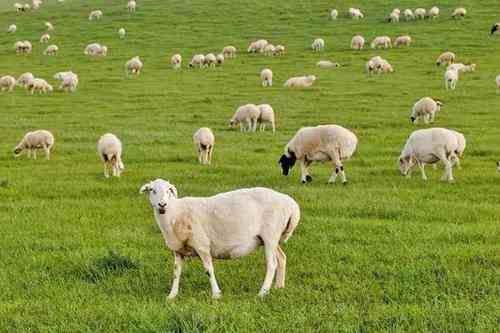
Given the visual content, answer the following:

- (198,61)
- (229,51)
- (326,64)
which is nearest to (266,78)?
(326,64)

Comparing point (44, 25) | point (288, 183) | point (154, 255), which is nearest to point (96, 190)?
point (288, 183)

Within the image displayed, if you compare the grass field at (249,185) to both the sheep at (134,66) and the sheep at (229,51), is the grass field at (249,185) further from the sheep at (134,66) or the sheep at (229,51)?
the sheep at (229,51)

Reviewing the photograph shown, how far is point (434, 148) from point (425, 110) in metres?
10.8

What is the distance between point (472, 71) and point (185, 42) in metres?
29.7

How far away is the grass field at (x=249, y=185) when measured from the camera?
7660 mm

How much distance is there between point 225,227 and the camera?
8578mm

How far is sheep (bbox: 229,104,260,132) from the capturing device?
2594 centimetres

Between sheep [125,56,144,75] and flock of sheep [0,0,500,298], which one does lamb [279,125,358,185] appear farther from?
sheep [125,56,144,75]

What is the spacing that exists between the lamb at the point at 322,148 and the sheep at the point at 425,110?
10973 millimetres

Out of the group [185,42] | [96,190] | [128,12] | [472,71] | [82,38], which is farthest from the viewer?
[128,12]

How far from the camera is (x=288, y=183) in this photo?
53.7 ft

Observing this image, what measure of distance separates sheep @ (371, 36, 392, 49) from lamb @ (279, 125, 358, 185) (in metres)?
42.0

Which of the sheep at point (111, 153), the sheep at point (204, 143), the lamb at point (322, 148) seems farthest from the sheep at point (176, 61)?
the lamb at point (322, 148)

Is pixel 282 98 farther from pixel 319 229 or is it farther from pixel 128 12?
pixel 128 12
